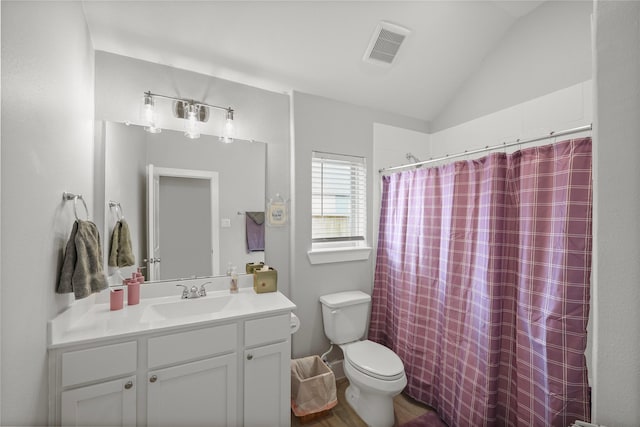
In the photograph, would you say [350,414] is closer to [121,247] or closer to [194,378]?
[194,378]

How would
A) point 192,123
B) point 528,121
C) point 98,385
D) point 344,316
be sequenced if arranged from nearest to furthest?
1. point 98,385
2. point 192,123
3. point 528,121
4. point 344,316

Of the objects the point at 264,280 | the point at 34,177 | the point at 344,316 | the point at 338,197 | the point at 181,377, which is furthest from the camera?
the point at 338,197

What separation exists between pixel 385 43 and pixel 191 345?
234 cm

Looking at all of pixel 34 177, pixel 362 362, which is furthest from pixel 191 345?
pixel 362 362

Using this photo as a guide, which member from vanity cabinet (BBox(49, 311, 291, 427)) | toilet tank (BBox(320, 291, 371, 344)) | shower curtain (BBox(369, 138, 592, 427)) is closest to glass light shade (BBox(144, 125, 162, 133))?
vanity cabinet (BBox(49, 311, 291, 427))

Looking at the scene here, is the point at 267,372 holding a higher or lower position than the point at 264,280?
lower

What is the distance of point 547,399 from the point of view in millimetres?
1305

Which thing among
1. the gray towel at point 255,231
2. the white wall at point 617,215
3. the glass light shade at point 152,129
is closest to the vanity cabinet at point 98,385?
the gray towel at point 255,231

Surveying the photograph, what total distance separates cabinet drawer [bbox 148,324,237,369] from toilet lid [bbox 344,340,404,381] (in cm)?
87

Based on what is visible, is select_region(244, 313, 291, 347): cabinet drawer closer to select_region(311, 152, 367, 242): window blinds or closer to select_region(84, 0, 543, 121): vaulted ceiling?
select_region(311, 152, 367, 242): window blinds

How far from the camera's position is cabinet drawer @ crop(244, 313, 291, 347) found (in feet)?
4.72

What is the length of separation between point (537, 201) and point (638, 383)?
0.92 meters

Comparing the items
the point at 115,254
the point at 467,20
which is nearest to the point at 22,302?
the point at 115,254

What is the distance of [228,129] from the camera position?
183cm
